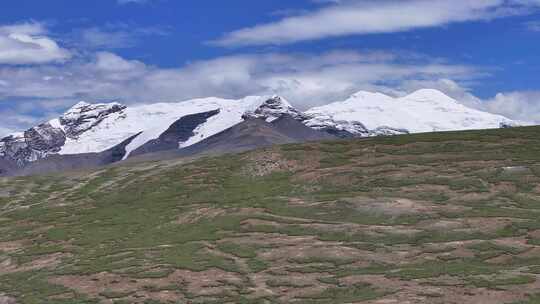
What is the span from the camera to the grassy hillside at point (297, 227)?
6131 cm

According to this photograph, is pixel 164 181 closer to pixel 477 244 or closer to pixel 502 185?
pixel 502 185

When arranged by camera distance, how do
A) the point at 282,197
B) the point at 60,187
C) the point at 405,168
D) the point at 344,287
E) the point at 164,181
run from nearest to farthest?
1. the point at 344,287
2. the point at 282,197
3. the point at 405,168
4. the point at 164,181
5. the point at 60,187

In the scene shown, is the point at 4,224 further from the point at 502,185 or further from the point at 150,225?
the point at 502,185

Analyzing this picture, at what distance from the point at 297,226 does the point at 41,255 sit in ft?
101

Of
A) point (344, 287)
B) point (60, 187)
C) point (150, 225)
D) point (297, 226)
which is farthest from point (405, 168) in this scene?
point (60, 187)

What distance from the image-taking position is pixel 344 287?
195 feet

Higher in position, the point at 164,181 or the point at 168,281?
the point at 164,181

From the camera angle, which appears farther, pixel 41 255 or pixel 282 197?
pixel 282 197

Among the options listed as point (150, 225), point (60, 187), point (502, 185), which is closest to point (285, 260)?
point (150, 225)

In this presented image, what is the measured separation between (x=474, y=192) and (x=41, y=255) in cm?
5477

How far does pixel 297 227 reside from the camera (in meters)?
84.9

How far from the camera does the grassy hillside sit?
201 feet

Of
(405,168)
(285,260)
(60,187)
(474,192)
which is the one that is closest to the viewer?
(285,260)

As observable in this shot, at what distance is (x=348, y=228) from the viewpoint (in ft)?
269
